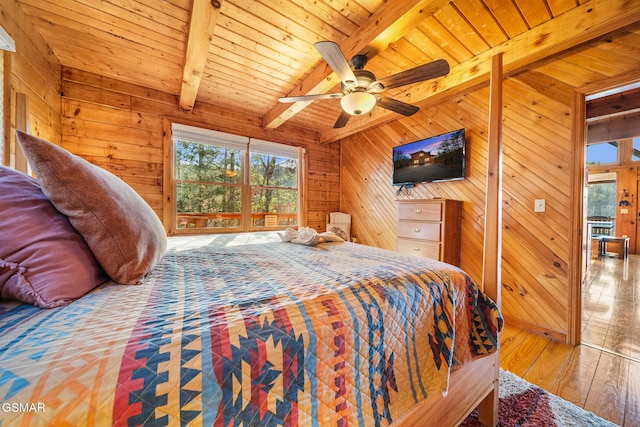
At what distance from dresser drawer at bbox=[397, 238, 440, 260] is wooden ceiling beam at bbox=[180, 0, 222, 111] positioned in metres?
2.64

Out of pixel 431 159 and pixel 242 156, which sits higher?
pixel 242 156

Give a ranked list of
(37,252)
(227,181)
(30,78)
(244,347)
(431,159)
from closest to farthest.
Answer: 1. (244,347)
2. (37,252)
3. (30,78)
4. (431,159)
5. (227,181)

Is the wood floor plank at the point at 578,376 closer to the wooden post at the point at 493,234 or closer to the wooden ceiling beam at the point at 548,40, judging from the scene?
the wooden post at the point at 493,234

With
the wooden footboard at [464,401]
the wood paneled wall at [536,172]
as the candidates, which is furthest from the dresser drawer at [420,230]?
the wooden footboard at [464,401]

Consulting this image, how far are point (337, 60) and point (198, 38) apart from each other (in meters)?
1.08

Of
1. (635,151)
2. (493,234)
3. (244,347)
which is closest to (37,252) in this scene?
(244,347)

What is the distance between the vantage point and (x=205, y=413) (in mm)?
444

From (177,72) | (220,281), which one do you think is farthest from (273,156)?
(220,281)

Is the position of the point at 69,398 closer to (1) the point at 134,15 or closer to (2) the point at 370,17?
(2) the point at 370,17

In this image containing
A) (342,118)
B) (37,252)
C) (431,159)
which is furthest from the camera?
(431,159)

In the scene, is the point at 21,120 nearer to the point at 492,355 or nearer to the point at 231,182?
the point at 231,182

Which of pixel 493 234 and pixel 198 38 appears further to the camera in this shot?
pixel 198 38

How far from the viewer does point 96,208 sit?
72cm

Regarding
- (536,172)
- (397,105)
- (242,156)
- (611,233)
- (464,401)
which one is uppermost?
(397,105)
